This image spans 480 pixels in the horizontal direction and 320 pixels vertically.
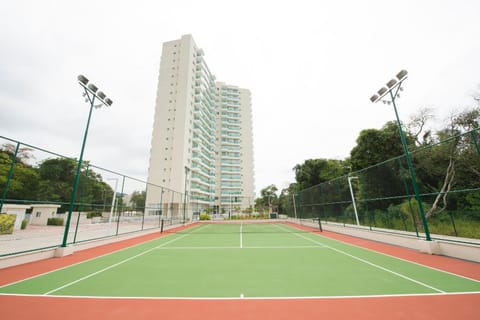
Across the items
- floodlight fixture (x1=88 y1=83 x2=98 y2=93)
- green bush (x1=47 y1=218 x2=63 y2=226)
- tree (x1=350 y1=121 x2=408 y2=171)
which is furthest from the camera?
green bush (x1=47 y1=218 x2=63 y2=226)

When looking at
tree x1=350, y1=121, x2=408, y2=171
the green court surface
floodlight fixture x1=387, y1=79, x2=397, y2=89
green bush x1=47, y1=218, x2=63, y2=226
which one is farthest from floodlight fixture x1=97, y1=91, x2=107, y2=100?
tree x1=350, y1=121, x2=408, y2=171

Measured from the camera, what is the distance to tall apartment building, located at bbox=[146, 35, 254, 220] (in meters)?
49.7

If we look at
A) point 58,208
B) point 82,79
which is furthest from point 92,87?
point 58,208

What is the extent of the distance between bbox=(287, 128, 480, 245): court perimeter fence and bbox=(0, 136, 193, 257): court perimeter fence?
15540mm

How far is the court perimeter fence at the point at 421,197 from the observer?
12.2 metres

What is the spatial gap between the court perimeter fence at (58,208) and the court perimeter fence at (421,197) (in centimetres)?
1554

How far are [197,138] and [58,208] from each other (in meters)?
34.2

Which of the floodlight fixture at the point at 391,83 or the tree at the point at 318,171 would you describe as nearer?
the floodlight fixture at the point at 391,83

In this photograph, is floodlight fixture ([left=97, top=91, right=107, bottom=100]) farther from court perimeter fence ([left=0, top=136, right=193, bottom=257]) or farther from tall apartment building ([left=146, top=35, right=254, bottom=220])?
tall apartment building ([left=146, top=35, right=254, bottom=220])

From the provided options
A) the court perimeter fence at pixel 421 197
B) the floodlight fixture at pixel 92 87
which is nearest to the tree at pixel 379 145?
the court perimeter fence at pixel 421 197

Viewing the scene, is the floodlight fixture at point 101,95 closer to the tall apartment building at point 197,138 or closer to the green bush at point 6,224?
the green bush at point 6,224

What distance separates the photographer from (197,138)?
Answer: 5738 centimetres

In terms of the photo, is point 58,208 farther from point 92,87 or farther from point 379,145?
point 379,145

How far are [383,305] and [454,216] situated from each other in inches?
544
